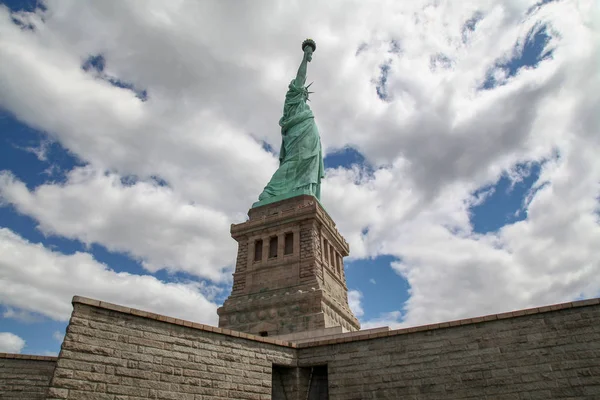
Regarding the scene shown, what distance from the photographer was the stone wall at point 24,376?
13.1 meters

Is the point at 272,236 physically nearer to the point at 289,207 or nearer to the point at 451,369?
the point at 289,207

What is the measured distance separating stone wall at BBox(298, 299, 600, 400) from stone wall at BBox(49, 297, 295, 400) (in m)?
2.40

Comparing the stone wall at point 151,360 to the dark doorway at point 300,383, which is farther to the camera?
the dark doorway at point 300,383

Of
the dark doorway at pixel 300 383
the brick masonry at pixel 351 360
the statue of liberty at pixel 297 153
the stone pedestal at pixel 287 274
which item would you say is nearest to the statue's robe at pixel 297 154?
the statue of liberty at pixel 297 153

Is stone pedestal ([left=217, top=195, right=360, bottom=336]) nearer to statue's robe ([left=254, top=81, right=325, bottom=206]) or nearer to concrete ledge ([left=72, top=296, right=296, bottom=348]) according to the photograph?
statue's robe ([left=254, top=81, right=325, bottom=206])

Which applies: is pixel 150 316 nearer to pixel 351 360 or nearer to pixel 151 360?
pixel 151 360

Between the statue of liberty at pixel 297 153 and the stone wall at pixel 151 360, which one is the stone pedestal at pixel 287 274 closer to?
the statue of liberty at pixel 297 153

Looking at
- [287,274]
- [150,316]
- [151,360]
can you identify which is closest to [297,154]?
[287,274]

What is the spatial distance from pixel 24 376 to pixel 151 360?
21.9ft

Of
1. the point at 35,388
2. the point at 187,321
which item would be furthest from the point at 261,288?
the point at 187,321

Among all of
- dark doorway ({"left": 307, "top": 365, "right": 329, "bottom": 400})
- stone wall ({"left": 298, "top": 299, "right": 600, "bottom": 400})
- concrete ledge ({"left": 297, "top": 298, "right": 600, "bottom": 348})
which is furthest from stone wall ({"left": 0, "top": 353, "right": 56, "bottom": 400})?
stone wall ({"left": 298, "top": 299, "right": 600, "bottom": 400})

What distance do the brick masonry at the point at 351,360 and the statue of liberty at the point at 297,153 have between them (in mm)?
17634

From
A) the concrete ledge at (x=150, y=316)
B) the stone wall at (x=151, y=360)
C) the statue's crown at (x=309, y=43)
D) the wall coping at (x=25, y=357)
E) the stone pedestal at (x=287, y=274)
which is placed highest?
the statue's crown at (x=309, y=43)

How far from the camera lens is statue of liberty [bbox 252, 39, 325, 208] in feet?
97.7
